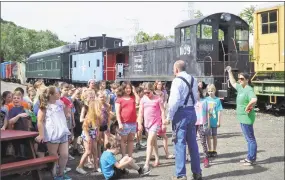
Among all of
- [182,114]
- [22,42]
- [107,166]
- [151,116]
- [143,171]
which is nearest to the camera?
[182,114]

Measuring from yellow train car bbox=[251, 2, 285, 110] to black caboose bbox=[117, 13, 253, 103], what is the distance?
1.58m

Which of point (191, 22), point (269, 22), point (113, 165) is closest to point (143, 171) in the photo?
point (113, 165)

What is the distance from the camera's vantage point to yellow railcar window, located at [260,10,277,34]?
1341 centimetres

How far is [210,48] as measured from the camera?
1716 centimetres

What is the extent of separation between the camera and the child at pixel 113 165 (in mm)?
5914

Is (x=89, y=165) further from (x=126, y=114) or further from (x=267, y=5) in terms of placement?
(x=267, y=5)

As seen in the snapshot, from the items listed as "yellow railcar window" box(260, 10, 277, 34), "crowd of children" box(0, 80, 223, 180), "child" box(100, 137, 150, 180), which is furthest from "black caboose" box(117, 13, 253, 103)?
"child" box(100, 137, 150, 180)

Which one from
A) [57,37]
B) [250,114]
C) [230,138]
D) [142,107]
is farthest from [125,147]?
[57,37]

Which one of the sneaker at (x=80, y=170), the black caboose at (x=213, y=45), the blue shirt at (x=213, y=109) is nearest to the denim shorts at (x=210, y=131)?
the blue shirt at (x=213, y=109)

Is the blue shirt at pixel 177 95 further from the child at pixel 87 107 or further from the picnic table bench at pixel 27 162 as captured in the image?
the picnic table bench at pixel 27 162

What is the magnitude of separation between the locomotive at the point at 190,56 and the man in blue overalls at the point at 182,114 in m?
8.96

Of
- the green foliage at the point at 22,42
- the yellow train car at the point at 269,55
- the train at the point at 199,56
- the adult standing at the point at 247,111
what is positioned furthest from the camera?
the green foliage at the point at 22,42

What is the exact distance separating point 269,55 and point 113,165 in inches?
378

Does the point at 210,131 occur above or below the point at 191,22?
below
